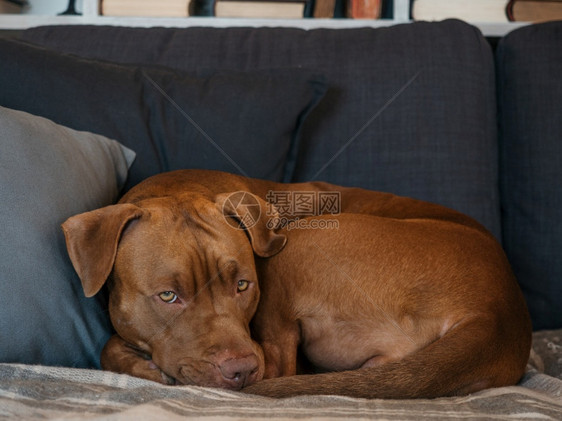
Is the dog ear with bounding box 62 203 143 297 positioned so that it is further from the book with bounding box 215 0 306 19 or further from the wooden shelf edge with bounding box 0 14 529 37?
the book with bounding box 215 0 306 19

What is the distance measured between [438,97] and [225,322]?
1.50 meters

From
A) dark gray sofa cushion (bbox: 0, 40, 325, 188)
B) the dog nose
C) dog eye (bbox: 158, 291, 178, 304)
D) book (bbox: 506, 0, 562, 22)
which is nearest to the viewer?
the dog nose

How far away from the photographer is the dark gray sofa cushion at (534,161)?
8.71 feet

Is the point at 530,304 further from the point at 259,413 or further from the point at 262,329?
the point at 259,413

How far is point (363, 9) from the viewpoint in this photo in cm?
366

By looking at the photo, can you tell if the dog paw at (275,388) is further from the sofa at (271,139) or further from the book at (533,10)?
the book at (533,10)

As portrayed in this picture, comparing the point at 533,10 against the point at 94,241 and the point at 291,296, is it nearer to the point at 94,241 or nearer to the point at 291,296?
the point at 291,296

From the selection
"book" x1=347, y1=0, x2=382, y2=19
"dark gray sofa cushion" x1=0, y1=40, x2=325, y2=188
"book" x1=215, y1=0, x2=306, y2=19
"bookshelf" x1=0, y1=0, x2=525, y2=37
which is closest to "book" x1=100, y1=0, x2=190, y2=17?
"bookshelf" x1=0, y1=0, x2=525, y2=37

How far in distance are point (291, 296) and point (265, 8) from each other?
7.04 ft

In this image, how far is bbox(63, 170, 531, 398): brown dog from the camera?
168cm

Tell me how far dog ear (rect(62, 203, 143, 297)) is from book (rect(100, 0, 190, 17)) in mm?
2081

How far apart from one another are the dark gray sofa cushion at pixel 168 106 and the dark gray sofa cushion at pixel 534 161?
0.97m

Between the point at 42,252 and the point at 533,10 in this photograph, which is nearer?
the point at 42,252

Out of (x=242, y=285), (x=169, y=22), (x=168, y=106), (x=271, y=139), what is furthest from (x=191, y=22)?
(x=242, y=285)
